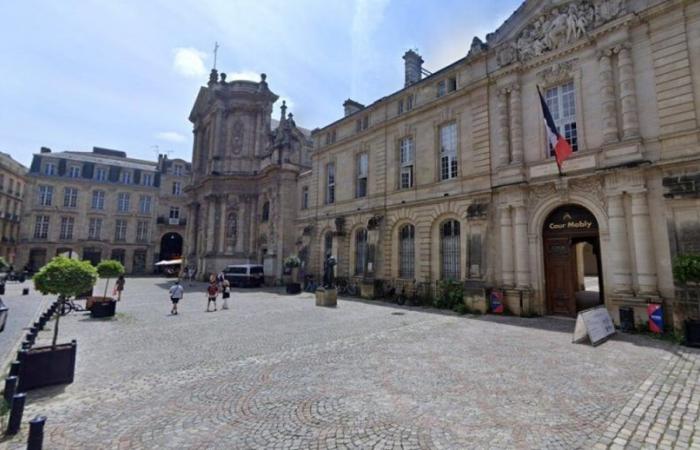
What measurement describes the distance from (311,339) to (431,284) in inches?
358

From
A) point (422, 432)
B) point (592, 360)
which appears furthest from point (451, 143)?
point (422, 432)

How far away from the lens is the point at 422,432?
439 cm

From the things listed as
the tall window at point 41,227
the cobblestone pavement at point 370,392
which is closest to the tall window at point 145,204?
the tall window at point 41,227

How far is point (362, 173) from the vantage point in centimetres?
2255

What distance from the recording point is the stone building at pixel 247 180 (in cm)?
3011

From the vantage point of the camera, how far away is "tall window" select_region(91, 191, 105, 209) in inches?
1754

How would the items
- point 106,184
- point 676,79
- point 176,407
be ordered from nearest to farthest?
point 176,407 → point 676,79 → point 106,184

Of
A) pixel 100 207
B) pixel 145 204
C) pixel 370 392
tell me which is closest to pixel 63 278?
pixel 370 392

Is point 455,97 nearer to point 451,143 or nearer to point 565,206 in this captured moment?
point 451,143

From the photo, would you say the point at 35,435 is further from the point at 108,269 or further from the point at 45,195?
the point at 45,195

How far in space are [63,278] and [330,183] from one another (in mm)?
18942

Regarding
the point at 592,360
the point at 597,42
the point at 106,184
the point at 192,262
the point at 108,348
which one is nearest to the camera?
the point at 592,360

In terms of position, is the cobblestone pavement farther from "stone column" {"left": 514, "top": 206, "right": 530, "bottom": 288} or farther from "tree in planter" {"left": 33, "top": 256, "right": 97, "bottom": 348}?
"stone column" {"left": 514, "top": 206, "right": 530, "bottom": 288}

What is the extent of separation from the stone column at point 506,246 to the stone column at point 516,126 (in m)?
2.26
